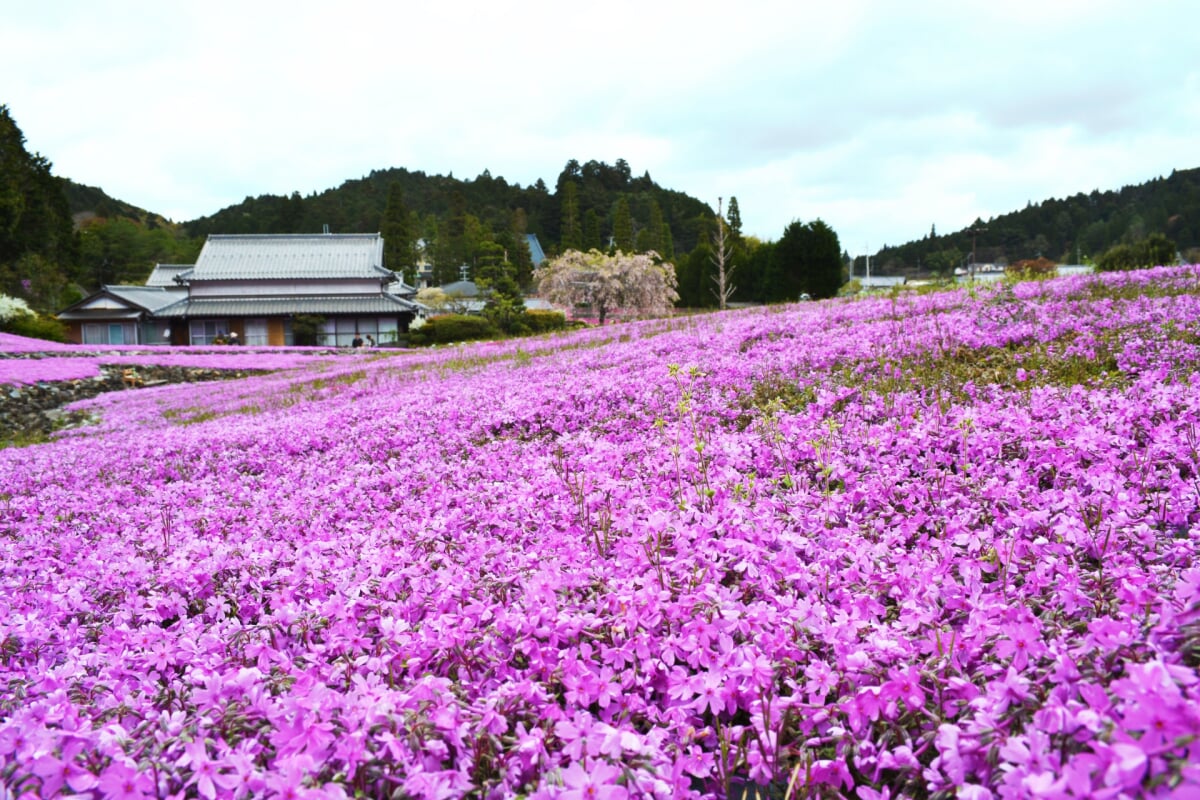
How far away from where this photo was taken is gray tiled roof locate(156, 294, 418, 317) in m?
57.9

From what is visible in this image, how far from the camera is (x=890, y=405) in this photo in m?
5.09

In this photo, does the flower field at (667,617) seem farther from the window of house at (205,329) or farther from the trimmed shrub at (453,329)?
the window of house at (205,329)

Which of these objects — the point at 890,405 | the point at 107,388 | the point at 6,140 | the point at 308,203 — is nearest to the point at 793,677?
the point at 890,405

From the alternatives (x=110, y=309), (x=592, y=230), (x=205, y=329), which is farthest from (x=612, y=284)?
(x=592, y=230)

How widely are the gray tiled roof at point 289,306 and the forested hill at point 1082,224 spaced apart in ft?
423

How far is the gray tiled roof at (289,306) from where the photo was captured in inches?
2281

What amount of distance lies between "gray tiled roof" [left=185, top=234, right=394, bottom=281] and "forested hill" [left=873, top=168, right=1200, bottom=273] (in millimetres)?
126560

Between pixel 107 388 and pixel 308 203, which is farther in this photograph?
pixel 308 203

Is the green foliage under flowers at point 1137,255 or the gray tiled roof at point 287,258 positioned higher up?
the gray tiled roof at point 287,258

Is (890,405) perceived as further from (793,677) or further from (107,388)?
(107,388)

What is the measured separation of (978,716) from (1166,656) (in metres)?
0.41

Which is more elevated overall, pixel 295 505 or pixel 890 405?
pixel 890 405

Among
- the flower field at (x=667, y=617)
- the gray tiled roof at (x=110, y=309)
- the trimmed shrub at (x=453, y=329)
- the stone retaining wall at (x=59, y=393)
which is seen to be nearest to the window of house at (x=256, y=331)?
the gray tiled roof at (x=110, y=309)

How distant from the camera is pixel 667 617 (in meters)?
2.25
